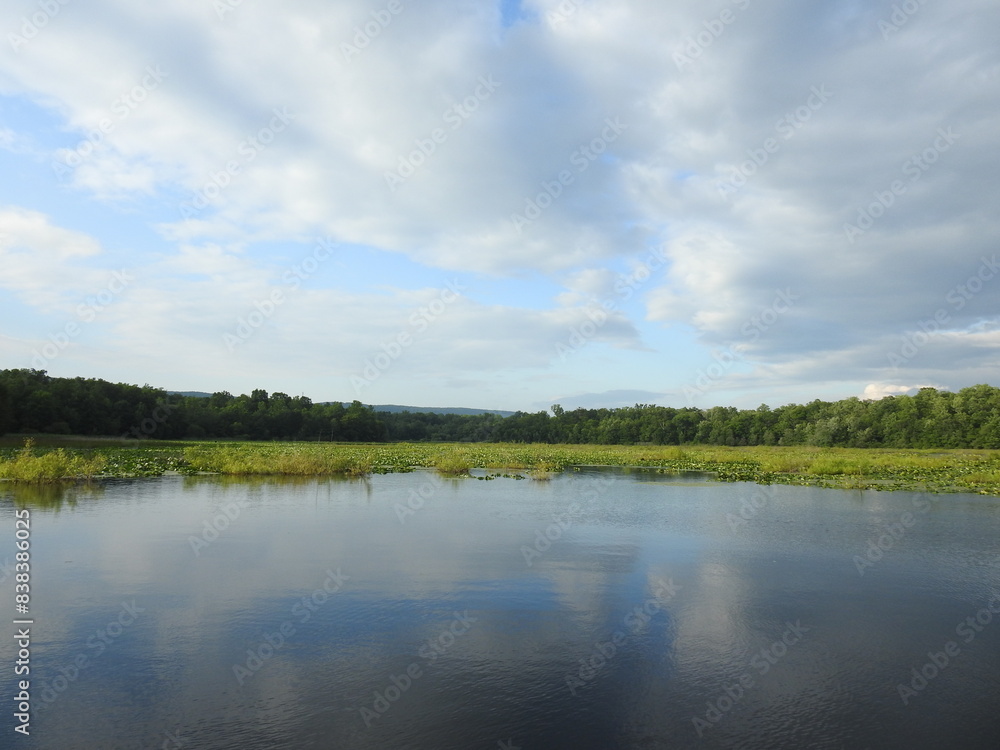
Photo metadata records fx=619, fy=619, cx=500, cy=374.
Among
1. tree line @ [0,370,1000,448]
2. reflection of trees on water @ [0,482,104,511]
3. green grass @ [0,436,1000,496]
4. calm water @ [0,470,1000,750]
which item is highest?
tree line @ [0,370,1000,448]

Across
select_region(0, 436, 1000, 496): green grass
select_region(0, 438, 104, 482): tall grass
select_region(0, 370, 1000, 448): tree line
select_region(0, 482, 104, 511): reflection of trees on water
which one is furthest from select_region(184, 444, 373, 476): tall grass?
select_region(0, 370, 1000, 448): tree line

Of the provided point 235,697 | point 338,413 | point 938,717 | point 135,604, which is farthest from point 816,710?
point 338,413

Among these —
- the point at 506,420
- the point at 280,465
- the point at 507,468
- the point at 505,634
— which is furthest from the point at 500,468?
the point at 506,420

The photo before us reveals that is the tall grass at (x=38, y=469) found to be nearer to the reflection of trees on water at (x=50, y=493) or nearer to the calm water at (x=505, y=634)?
the reflection of trees on water at (x=50, y=493)

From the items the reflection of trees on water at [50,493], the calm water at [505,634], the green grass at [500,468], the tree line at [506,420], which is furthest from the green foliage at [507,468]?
the tree line at [506,420]

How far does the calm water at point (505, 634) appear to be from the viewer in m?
7.14

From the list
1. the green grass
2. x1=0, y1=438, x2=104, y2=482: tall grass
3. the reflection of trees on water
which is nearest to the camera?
the reflection of trees on water

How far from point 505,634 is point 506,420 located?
14331 cm

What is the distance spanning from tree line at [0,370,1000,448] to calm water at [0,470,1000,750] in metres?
63.3

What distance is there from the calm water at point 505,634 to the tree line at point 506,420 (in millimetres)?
63265

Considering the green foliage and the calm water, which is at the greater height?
the green foliage

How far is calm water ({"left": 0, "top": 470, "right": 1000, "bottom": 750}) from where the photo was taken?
7.14 m

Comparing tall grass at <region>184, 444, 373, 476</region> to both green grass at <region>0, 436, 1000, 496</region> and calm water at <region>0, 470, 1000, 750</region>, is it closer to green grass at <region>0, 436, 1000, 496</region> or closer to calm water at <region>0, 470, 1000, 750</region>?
green grass at <region>0, 436, 1000, 496</region>

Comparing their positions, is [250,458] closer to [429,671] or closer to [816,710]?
[429,671]
